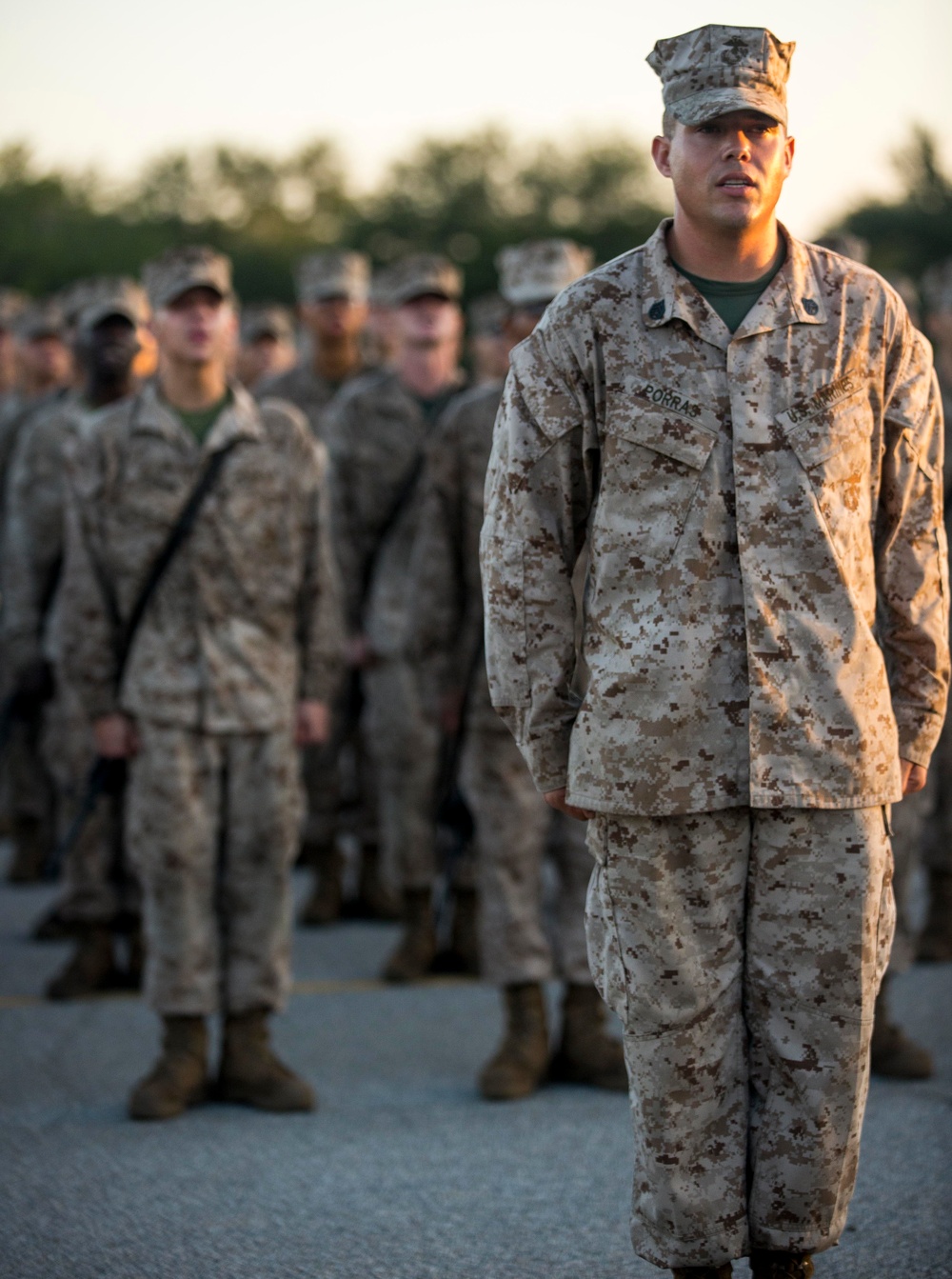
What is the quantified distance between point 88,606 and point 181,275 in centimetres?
109

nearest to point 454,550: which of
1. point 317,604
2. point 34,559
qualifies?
point 317,604

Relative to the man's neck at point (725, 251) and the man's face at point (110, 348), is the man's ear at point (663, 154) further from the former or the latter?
the man's face at point (110, 348)

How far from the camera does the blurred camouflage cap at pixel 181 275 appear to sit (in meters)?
5.86

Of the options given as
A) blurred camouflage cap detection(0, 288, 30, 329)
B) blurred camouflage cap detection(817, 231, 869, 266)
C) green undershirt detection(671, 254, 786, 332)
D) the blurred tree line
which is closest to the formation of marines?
green undershirt detection(671, 254, 786, 332)

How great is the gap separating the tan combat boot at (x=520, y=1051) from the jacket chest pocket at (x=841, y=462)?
2.67 metres

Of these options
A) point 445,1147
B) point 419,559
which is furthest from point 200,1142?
point 419,559

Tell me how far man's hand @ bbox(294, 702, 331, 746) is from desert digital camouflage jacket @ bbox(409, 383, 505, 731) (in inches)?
19.5

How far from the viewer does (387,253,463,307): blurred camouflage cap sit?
829 cm

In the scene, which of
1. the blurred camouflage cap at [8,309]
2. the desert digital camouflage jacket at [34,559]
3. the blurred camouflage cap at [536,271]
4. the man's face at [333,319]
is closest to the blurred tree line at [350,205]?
the blurred camouflage cap at [8,309]

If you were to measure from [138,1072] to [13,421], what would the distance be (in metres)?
5.08

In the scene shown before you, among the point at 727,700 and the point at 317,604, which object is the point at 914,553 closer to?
the point at 727,700

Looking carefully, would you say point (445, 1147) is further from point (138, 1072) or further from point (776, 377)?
point (776, 377)

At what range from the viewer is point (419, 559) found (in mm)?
6469

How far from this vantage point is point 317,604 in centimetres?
601
